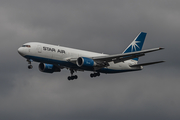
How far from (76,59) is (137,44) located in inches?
733

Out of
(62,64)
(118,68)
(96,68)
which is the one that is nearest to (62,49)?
(62,64)

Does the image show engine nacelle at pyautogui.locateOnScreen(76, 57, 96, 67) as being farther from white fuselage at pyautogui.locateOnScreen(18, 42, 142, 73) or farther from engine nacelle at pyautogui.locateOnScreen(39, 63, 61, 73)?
engine nacelle at pyautogui.locateOnScreen(39, 63, 61, 73)

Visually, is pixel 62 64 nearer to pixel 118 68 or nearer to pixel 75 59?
pixel 75 59

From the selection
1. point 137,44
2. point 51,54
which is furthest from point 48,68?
point 137,44

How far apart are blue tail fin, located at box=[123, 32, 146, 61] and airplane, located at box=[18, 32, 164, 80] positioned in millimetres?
3059

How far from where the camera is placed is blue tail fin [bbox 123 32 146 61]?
267 ft

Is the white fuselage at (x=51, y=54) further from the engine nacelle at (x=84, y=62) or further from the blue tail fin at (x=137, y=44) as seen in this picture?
the blue tail fin at (x=137, y=44)

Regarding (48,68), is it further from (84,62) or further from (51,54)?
(84,62)

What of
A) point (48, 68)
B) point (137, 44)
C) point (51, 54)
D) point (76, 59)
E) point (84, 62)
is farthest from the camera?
point (137, 44)

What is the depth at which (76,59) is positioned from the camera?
69.9m

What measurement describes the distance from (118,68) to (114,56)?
24.1ft

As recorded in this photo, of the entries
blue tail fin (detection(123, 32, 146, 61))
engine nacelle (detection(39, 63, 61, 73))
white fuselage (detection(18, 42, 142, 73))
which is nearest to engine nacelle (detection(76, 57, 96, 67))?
white fuselage (detection(18, 42, 142, 73))

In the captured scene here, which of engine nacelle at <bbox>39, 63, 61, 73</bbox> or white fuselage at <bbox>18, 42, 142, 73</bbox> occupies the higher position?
white fuselage at <bbox>18, 42, 142, 73</bbox>

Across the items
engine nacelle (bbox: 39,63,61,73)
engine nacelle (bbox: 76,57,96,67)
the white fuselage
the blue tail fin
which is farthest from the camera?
the blue tail fin
